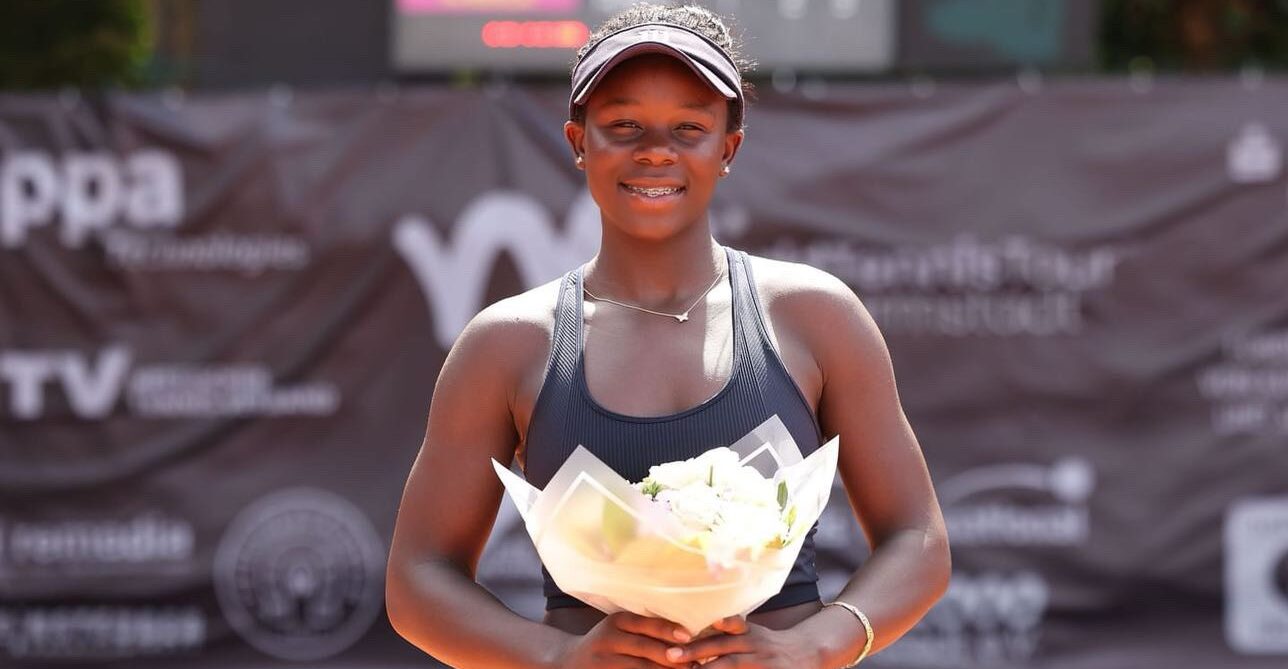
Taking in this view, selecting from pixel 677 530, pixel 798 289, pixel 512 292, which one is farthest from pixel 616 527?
pixel 512 292

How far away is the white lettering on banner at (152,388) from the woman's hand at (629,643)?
4373 mm

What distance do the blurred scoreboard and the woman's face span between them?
403 centimetres

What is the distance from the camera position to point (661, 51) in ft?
7.24

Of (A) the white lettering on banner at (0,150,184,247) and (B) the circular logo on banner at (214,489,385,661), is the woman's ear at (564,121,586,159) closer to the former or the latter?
(B) the circular logo on banner at (214,489,385,661)

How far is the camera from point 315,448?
20.8 feet

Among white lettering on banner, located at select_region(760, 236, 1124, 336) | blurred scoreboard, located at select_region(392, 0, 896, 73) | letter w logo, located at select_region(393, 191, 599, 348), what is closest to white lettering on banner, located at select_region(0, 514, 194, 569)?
letter w logo, located at select_region(393, 191, 599, 348)

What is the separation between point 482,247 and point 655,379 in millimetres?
4063

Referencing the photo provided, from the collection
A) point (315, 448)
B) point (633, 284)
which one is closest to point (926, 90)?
point (315, 448)

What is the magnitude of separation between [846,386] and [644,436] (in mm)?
294

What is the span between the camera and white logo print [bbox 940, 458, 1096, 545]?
6086 mm

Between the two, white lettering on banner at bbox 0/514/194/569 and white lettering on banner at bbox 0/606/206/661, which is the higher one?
white lettering on banner at bbox 0/514/194/569

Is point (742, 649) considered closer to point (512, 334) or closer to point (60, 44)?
point (512, 334)

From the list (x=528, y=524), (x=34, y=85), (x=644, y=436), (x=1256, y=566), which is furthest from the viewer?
(x=34, y=85)

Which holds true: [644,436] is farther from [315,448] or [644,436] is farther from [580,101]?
[315,448]
